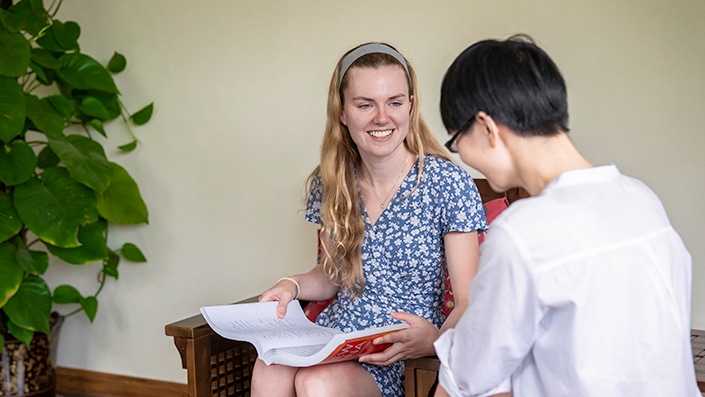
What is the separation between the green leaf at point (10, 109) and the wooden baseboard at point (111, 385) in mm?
1164

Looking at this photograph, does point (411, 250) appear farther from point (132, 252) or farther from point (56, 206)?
point (132, 252)

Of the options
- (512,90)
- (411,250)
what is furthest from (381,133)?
(512,90)

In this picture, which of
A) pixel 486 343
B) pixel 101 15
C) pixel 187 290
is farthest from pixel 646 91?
pixel 101 15

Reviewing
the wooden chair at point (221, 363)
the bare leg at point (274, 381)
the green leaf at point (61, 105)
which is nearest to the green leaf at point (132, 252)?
the green leaf at point (61, 105)

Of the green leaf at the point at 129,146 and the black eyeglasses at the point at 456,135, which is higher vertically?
the black eyeglasses at the point at 456,135

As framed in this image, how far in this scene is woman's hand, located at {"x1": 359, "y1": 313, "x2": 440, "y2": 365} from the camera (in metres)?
1.90

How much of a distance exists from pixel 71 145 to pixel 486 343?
7.81 feet

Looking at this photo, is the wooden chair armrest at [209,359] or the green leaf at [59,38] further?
the green leaf at [59,38]

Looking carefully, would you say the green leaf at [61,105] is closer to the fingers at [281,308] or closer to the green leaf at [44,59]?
the green leaf at [44,59]

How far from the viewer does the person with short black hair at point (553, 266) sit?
1.19m

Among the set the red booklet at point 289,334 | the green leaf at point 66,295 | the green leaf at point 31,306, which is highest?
the red booklet at point 289,334

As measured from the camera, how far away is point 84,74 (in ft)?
10.8

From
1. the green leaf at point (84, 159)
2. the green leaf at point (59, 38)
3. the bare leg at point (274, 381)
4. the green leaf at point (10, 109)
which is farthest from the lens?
the green leaf at point (59, 38)

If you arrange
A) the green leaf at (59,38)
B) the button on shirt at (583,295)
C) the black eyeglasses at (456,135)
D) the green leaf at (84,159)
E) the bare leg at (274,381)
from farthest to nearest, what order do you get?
1. the green leaf at (59,38)
2. the green leaf at (84,159)
3. the bare leg at (274,381)
4. the black eyeglasses at (456,135)
5. the button on shirt at (583,295)
